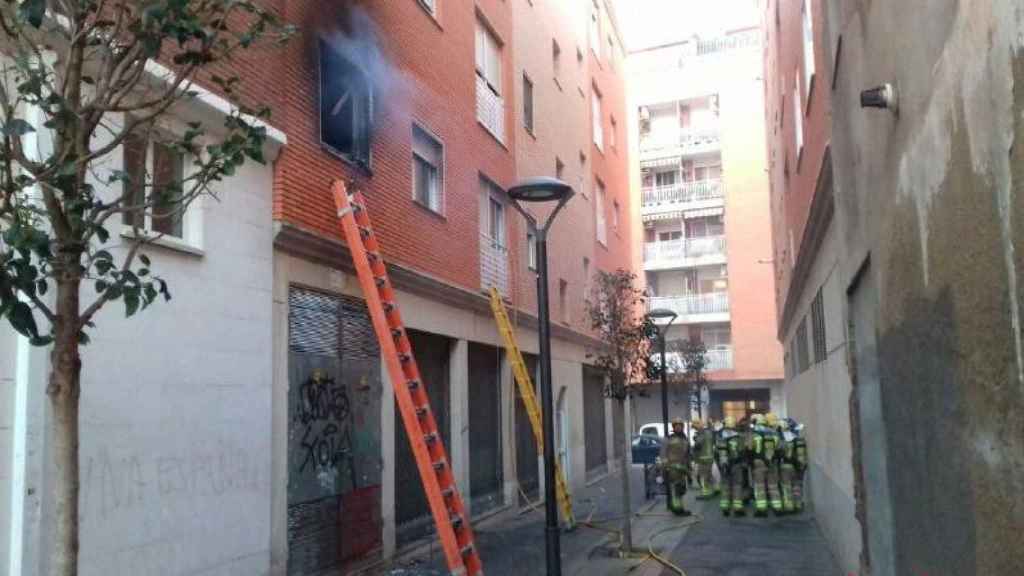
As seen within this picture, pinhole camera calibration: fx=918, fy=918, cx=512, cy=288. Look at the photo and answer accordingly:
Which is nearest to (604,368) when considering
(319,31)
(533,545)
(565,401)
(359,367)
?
(533,545)

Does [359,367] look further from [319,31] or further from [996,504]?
[996,504]

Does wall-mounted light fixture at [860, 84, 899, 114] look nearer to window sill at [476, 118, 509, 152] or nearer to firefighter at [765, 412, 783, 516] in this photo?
firefighter at [765, 412, 783, 516]

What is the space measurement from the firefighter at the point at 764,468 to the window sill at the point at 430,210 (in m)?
6.55

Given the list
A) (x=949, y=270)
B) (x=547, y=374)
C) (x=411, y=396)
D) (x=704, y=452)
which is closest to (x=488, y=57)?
(x=704, y=452)

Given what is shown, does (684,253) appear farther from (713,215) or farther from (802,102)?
(802,102)

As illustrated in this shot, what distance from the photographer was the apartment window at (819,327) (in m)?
12.0

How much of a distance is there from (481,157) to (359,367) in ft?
21.0

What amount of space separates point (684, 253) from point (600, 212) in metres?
20.0

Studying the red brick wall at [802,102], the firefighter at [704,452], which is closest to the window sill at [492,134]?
the red brick wall at [802,102]

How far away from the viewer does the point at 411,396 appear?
31.2 feet

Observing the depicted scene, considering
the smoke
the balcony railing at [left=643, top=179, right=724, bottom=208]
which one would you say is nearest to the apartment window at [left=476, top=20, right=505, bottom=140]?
the smoke

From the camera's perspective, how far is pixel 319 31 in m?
10.9

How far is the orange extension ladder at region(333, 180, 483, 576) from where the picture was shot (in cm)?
883

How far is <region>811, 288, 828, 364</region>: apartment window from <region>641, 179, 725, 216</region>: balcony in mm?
33687
